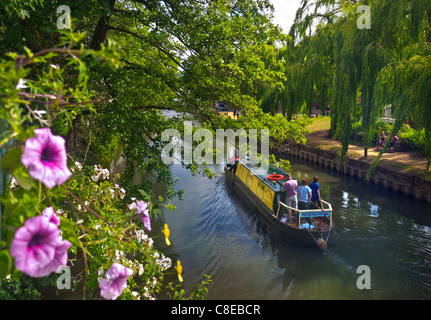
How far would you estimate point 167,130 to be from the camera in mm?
7535

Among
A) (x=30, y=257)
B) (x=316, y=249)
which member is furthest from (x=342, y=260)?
(x=30, y=257)

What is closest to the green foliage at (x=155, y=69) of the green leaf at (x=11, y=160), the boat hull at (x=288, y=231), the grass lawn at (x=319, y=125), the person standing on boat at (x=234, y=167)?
the boat hull at (x=288, y=231)

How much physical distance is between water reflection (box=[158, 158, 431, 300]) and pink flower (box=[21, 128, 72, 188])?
845cm

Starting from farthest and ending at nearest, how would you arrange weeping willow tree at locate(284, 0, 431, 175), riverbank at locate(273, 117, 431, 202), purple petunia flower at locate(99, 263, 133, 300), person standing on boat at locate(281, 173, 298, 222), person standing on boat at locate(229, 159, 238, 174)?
person standing on boat at locate(229, 159, 238, 174), riverbank at locate(273, 117, 431, 202), weeping willow tree at locate(284, 0, 431, 175), person standing on boat at locate(281, 173, 298, 222), purple petunia flower at locate(99, 263, 133, 300)

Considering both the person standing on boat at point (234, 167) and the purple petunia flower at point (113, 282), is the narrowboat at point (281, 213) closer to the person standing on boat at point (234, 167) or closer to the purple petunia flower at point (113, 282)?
the person standing on boat at point (234, 167)

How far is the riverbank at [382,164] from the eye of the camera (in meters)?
17.1

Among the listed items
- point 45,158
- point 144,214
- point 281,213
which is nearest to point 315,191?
point 281,213

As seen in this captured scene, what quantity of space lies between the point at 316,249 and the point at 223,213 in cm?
476

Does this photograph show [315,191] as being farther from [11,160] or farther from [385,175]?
[11,160]

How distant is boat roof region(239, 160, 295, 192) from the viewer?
43.3 feet

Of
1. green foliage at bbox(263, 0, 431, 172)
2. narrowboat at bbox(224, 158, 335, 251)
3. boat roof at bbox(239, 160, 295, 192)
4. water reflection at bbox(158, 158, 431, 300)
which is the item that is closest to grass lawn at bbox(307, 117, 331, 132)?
green foliage at bbox(263, 0, 431, 172)

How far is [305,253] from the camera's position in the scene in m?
11.4

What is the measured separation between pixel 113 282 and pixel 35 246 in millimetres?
519

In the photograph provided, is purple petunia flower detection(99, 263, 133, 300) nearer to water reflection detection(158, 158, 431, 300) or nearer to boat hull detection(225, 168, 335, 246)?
water reflection detection(158, 158, 431, 300)
